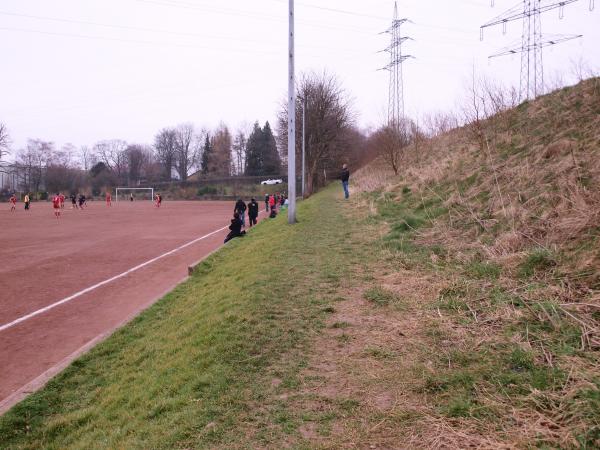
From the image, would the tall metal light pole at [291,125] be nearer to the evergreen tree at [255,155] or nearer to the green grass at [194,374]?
the green grass at [194,374]

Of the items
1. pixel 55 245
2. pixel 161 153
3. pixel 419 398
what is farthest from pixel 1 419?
pixel 161 153

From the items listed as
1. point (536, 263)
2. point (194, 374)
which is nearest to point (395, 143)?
point (536, 263)

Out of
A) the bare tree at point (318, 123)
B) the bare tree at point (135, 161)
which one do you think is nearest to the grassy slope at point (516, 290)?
the bare tree at point (318, 123)

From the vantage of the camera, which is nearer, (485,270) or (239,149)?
(485,270)

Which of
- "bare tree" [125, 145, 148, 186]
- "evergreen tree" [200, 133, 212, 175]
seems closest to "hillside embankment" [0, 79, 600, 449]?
"evergreen tree" [200, 133, 212, 175]

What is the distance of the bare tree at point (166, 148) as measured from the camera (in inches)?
4471

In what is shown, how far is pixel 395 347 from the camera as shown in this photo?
164 inches

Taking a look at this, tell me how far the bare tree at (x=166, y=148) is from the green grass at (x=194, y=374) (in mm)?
111095

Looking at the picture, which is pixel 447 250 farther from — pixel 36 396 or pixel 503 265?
pixel 36 396

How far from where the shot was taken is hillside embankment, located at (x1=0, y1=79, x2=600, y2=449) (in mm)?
2955

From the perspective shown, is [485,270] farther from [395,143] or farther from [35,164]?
[35,164]

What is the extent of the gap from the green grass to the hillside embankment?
0.07 feet

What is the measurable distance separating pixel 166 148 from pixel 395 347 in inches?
4606

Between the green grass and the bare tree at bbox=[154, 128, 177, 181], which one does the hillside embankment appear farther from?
the bare tree at bbox=[154, 128, 177, 181]
